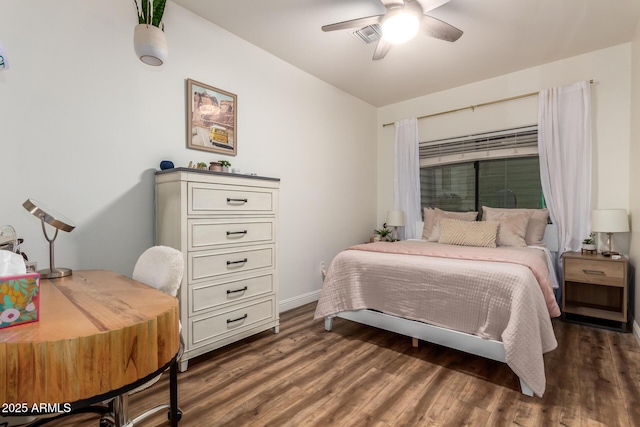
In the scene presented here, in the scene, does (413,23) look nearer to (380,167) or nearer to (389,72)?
(389,72)

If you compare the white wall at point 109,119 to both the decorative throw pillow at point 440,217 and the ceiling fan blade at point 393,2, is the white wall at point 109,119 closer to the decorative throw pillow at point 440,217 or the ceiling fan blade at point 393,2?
the ceiling fan blade at point 393,2

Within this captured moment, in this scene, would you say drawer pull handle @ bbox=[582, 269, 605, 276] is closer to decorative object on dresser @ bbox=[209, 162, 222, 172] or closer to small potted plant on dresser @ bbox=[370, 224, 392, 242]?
small potted plant on dresser @ bbox=[370, 224, 392, 242]

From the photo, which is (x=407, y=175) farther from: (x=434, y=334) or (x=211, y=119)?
(x=211, y=119)

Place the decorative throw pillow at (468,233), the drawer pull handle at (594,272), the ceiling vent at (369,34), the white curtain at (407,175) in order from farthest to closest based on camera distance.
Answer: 1. the white curtain at (407,175)
2. the decorative throw pillow at (468,233)
3. the drawer pull handle at (594,272)
4. the ceiling vent at (369,34)

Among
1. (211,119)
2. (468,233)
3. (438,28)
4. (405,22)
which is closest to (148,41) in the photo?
(211,119)

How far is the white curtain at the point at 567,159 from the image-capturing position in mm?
3174

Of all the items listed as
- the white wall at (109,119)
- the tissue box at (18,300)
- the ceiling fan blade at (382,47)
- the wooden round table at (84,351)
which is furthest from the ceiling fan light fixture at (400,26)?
the tissue box at (18,300)

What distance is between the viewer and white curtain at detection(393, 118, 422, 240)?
14.2ft

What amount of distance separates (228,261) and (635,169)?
3.49m

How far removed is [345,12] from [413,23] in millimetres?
594

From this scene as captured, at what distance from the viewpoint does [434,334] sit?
7.16 ft

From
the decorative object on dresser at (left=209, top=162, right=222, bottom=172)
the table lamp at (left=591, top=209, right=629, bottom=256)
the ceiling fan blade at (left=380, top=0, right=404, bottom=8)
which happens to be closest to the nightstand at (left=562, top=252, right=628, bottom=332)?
the table lamp at (left=591, top=209, right=629, bottom=256)

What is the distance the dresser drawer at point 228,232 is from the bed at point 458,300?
2.19 feet

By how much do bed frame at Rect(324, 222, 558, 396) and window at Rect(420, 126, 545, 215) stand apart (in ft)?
7.45
